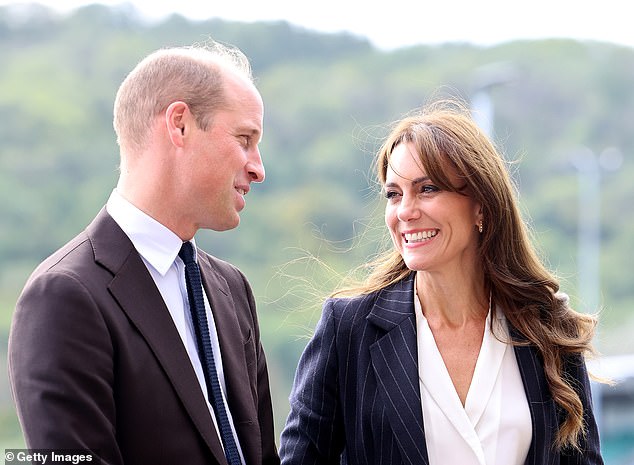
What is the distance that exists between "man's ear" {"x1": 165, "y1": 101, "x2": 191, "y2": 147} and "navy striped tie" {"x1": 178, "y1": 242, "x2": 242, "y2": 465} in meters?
0.31

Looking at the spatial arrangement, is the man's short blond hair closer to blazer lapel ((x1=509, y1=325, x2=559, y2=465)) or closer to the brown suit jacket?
the brown suit jacket

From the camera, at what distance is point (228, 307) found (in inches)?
116

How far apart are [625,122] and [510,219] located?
139 ft

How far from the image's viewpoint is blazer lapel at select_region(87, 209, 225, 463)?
99.0 inches

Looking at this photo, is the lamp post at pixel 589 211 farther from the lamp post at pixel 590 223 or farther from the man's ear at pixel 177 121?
the man's ear at pixel 177 121

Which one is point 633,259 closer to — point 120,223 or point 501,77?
point 501,77

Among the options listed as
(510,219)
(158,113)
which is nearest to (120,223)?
(158,113)

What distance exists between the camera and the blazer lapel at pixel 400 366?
3.10 metres

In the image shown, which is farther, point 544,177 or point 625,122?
point 625,122

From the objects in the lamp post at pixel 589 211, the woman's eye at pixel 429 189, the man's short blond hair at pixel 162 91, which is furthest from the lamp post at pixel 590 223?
the man's short blond hair at pixel 162 91

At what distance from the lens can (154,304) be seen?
102 inches

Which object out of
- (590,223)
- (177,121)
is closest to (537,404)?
(177,121)

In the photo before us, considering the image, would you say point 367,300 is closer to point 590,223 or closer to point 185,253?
point 185,253

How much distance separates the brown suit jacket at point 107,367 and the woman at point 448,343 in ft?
1.65
